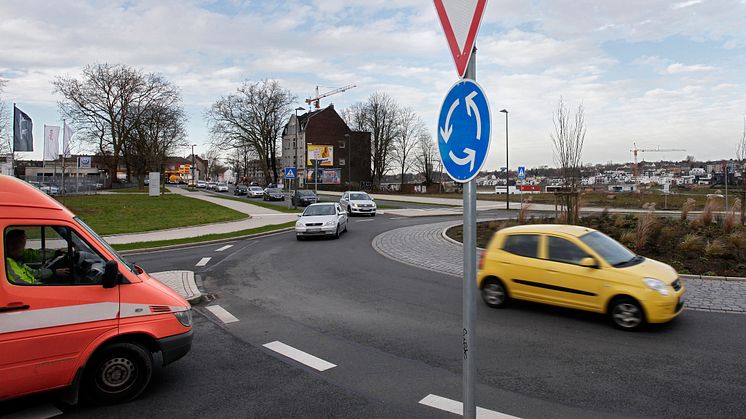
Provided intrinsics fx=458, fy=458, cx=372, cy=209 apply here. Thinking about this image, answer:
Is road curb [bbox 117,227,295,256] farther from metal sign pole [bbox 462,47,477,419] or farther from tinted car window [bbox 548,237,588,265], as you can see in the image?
metal sign pole [bbox 462,47,477,419]

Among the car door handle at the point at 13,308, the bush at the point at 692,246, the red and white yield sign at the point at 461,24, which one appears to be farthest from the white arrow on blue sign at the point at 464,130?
the bush at the point at 692,246

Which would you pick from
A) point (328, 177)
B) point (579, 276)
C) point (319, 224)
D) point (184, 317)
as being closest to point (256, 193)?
point (328, 177)

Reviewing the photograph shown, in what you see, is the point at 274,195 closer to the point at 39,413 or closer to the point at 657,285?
the point at 657,285

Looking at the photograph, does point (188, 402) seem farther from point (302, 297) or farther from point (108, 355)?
point (302, 297)

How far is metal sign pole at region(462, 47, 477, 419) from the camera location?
236 centimetres

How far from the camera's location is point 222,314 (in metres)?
7.43

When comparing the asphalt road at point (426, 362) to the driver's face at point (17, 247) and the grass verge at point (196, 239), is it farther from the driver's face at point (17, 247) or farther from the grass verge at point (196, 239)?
the grass verge at point (196, 239)

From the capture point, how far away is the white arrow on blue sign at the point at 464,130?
2402 mm

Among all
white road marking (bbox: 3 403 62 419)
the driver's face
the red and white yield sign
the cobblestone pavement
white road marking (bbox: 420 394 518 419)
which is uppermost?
the red and white yield sign

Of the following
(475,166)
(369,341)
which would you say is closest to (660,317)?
(369,341)

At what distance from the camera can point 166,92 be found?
5622cm

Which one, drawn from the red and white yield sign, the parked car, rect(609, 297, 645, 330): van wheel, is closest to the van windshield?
the red and white yield sign

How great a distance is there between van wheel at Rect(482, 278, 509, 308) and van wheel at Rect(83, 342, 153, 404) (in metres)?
5.41

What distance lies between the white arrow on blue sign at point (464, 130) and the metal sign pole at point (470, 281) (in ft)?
0.27
